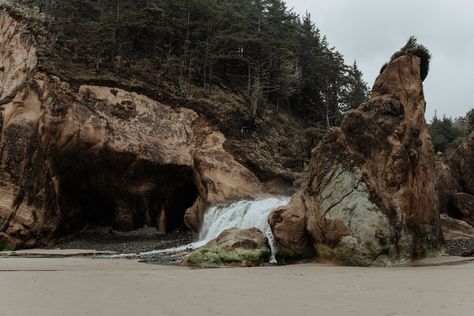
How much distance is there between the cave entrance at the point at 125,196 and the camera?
28562 millimetres

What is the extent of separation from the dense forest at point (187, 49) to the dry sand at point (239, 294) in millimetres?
21950

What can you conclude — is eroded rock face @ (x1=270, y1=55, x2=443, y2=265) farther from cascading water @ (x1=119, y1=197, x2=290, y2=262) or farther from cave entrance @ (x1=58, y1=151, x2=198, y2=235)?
cave entrance @ (x1=58, y1=151, x2=198, y2=235)

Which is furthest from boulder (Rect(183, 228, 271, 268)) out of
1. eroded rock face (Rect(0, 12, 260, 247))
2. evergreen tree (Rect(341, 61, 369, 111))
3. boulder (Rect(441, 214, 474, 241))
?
evergreen tree (Rect(341, 61, 369, 111))

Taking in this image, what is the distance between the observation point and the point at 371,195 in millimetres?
14984

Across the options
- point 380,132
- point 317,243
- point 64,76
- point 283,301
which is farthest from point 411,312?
point 64,76

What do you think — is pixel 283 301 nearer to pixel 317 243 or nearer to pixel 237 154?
pixel 317 243

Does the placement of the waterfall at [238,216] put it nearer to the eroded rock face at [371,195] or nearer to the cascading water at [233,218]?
the cascading water at [233,218]

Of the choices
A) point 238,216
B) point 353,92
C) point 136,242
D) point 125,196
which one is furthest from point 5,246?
point 353,92

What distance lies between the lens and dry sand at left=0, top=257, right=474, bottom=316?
669 cm

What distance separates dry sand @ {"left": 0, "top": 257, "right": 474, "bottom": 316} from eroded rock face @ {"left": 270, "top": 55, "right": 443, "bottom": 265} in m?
3.49

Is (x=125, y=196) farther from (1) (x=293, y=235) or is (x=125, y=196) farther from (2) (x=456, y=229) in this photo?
(2) (x=456, y=229)

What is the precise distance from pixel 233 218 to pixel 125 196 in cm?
980

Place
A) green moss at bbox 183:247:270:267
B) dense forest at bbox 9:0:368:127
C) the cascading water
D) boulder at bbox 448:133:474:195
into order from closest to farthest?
green moss at bbox 183:247:270:267 < the cascading water < boulder at bbox 448:133:474:195 < dense forest at bbox 9:0:368:127

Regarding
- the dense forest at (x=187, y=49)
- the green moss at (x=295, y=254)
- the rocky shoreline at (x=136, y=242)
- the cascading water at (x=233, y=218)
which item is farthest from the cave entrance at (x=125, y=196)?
the green moss at (x=295, y=254)
